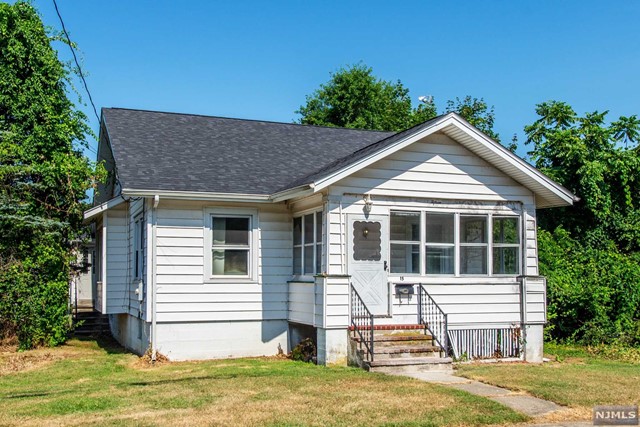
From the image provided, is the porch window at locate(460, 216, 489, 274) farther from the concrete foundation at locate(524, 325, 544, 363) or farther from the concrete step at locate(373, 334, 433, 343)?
the concrete step at locate(373, 334, 433, 343)

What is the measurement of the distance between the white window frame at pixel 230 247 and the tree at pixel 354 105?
73.9ft

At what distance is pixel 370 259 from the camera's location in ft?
45.8

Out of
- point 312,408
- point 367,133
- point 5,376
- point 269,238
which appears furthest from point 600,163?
point 5,376

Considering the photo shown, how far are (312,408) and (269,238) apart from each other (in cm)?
644

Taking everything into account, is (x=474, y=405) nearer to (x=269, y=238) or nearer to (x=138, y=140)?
(x=269, y=238)

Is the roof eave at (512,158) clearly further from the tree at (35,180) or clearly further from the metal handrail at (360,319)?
the tree at (35,180)

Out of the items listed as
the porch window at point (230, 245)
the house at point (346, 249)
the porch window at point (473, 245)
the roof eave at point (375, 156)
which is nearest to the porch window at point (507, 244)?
the house at point (346, 249)

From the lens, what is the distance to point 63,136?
18656 mm

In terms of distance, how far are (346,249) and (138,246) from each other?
5003mm

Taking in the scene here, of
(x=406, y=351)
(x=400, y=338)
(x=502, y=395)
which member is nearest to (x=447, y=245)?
(x=400, y=338)

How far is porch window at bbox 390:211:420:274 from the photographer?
47.1 ft

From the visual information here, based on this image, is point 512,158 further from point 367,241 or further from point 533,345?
point 533,345

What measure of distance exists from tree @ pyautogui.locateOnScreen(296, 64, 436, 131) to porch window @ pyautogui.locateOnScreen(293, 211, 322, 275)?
73.3 ft

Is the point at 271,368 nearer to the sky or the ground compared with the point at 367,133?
nearer to the ground
